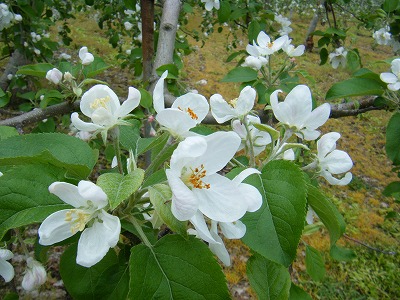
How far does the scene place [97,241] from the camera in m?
0.69

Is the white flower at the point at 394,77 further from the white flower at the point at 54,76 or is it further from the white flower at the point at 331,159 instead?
the white flower at the point at 54,76

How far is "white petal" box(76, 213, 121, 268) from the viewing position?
2.18 feet

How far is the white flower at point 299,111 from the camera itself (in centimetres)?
96

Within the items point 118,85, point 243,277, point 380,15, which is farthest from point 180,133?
point 118,85

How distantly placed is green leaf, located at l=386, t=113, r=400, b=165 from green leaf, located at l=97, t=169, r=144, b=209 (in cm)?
144

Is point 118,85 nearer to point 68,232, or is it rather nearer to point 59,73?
point 59,73

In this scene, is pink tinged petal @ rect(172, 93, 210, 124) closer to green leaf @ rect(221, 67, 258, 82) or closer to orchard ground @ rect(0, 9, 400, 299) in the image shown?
green leaf @ rect(221, 67, 258, 82)

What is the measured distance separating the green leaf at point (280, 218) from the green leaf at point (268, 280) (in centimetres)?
28

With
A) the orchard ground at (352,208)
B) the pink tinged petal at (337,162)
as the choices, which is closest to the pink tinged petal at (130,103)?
the pink tinged petal at (337,162)

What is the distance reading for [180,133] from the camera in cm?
79

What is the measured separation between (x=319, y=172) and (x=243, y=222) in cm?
40

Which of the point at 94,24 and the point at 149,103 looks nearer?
the point at 149,103

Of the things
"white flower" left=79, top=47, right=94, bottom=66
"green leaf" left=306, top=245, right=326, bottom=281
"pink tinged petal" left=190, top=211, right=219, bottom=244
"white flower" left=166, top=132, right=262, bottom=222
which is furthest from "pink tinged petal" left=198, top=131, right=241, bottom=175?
"white flower" left=79, top=47, right=94, bottom=66

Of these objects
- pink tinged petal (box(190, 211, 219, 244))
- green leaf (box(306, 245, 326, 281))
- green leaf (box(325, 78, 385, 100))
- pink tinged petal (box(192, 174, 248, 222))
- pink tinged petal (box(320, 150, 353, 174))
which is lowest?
green leaf (box(306, 245, 326, 281))
